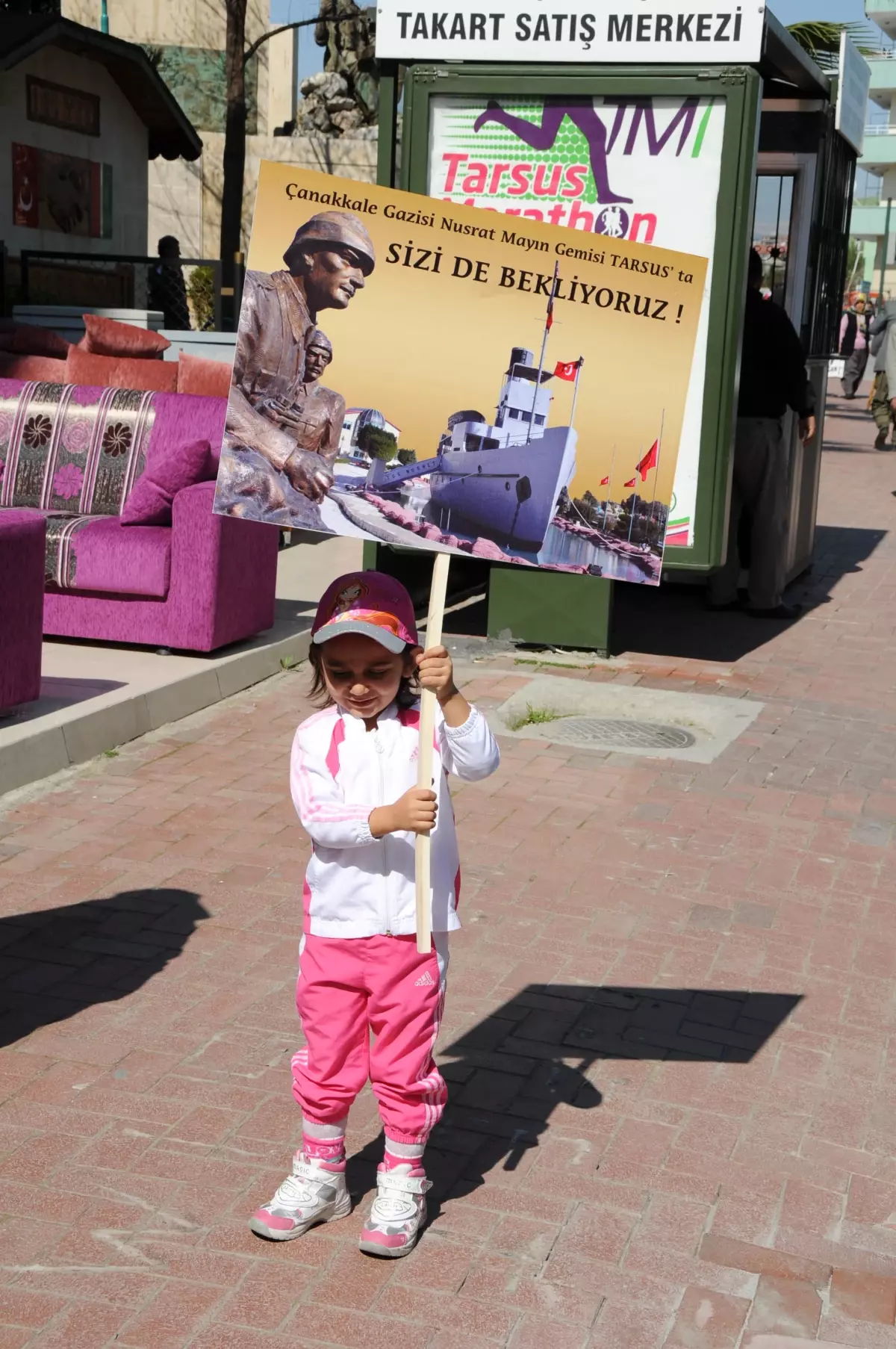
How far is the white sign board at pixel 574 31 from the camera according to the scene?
7906 millimetres

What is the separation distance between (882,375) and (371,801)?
→ 1920 cm

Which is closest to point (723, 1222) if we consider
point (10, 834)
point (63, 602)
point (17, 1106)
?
point (17, 1106)

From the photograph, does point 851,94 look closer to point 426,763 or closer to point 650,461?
point 650,461

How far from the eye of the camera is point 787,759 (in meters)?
7.23

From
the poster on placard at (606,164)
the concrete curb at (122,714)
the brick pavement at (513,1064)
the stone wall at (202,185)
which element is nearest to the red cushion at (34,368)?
the concrete curb at (122,714)

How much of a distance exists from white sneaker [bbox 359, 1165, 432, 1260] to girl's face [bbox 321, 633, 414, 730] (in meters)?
0.96

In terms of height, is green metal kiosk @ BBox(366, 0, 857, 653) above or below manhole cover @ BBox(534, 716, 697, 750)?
above

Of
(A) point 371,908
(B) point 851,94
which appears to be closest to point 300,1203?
(A) point 371,908

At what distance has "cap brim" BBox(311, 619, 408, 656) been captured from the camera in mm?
3146

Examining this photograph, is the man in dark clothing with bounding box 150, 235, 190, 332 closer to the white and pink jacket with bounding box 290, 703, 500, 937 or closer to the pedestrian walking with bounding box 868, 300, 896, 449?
the pedestrian walking with bounding box 868, 300, 896, 449

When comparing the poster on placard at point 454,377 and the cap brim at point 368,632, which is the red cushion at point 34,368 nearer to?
the poster on placard at point 454,377

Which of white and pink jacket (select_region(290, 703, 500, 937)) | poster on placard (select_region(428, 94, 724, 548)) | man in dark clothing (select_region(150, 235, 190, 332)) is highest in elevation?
poster on placard (select_region(428, 94, 724, 548))

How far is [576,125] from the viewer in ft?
27.1

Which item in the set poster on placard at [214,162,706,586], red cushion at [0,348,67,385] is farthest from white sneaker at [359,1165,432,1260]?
red cushion at [0,348,67,385]
